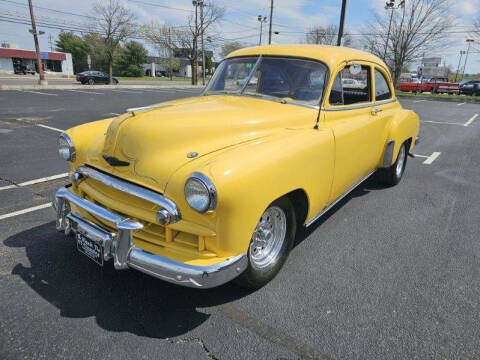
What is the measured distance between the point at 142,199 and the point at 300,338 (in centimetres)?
134

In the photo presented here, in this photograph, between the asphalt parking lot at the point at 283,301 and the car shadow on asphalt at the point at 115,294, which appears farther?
the car shadow on asphalt at the point at 115,294

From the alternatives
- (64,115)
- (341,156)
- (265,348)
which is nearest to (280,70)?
(341,156)

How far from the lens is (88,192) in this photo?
A: 2.69 meters

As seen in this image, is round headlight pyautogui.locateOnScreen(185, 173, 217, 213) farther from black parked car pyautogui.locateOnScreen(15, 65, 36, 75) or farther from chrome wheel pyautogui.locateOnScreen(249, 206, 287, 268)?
black parked car pyautogui.locateOnScreen(15, 65, 36, 75)

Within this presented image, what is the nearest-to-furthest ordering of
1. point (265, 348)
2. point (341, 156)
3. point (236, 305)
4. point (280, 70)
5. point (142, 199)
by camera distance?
point (265, 348)
point (142, 199)
point (236, 305)
point (341, 156)
point (280, 70)

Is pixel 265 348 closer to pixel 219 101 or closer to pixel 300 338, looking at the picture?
pixel 300 338

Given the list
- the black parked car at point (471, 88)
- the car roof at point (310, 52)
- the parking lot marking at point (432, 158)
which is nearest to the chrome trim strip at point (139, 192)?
the car roof at point (310, 52)

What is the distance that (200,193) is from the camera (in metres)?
2.12

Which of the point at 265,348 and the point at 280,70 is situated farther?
the point at 280,70

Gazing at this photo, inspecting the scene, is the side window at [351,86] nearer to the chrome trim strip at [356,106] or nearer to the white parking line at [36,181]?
the chrome trim strip at [356,106]

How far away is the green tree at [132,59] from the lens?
180 feet

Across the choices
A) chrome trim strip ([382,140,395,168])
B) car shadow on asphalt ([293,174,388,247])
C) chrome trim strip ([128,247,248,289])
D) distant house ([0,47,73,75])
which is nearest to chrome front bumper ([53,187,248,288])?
chrome trim strip ([128,247,248,289])

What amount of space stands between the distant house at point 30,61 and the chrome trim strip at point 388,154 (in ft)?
200

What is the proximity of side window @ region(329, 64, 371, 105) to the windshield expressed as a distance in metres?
0.22
